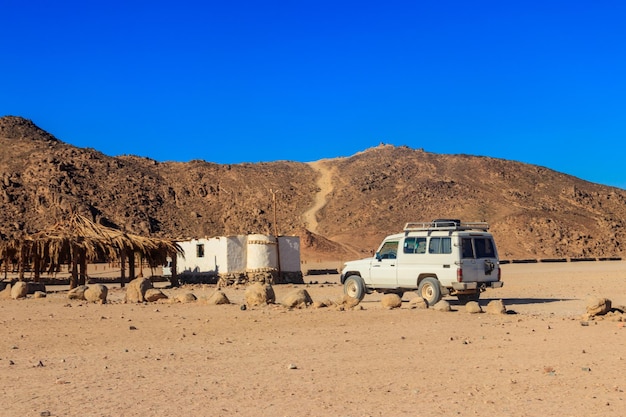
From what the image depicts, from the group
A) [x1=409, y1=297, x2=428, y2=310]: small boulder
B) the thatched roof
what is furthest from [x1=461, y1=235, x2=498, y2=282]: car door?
the thatched roof

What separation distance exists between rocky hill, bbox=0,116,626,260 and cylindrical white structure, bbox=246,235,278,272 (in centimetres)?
3401

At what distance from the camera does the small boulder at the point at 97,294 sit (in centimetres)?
2386

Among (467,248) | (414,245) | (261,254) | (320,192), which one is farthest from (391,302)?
(320,192)

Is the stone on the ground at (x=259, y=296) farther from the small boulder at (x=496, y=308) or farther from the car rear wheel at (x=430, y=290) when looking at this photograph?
the small boulder at (x=496, y=308)

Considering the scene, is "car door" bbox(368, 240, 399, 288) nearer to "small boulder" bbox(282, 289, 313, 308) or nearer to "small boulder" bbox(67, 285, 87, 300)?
"small boulder" bbox(282, 289, 313, 308)

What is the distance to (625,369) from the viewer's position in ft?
34.4

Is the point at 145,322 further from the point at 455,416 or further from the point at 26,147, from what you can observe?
the point at 26,147

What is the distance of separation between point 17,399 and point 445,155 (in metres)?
115

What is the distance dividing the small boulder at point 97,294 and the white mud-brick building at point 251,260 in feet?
40.9

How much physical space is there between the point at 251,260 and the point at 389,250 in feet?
55.1

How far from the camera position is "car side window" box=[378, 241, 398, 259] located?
21.4 meters

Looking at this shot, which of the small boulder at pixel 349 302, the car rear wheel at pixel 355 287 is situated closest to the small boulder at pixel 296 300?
the small boulder at pixel 349 302

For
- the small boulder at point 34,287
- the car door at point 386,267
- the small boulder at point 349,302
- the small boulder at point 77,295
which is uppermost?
the car door at point 386,267

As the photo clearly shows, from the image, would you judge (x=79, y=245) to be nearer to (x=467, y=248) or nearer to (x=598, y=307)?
(x=467, y=248)
